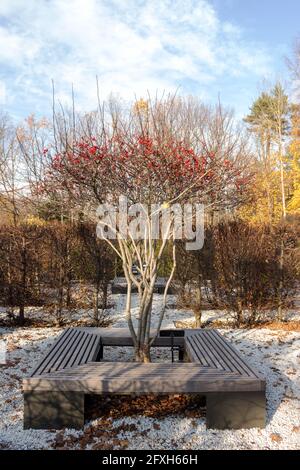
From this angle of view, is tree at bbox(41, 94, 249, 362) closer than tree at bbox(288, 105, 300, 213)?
Yes

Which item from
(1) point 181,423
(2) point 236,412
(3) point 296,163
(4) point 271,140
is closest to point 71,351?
(1) point 181,423

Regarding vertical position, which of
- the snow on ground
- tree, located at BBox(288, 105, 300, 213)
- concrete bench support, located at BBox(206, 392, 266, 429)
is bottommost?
the snow on ground

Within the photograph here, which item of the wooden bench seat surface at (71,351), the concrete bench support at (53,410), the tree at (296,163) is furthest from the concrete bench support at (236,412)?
the tree at (296,163)

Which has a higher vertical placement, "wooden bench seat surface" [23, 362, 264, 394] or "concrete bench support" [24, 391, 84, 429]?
"wooden bench seat surface" [23, 362, 264, 394]

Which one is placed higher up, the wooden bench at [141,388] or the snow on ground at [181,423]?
the wooden bench at [141,388]

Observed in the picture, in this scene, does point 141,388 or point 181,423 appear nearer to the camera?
point 141,388

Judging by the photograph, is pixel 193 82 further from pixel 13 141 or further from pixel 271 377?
pixel 13 141

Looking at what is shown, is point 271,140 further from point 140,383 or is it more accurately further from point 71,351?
point 140,383

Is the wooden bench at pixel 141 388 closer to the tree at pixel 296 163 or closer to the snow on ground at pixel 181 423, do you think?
the snow on ground at pixel 181 423

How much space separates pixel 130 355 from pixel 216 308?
319 centimetres

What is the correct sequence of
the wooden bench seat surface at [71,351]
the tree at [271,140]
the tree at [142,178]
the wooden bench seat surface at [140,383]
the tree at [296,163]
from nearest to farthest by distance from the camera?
the wooden bench seat surface at [140,383] < the wooden bench seat surface at [71,351] < the tree at [142,178] < the tree at [296,163] < the tree at [271,140]

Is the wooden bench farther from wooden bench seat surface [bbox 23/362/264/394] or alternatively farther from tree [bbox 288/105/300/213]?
tree [bbox 288/105/300/213]

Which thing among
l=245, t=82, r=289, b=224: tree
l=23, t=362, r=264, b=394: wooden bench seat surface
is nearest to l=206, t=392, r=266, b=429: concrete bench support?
l=23, t=362, r=264, b=394: wooden bench seat surface

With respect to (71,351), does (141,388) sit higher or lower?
lower
